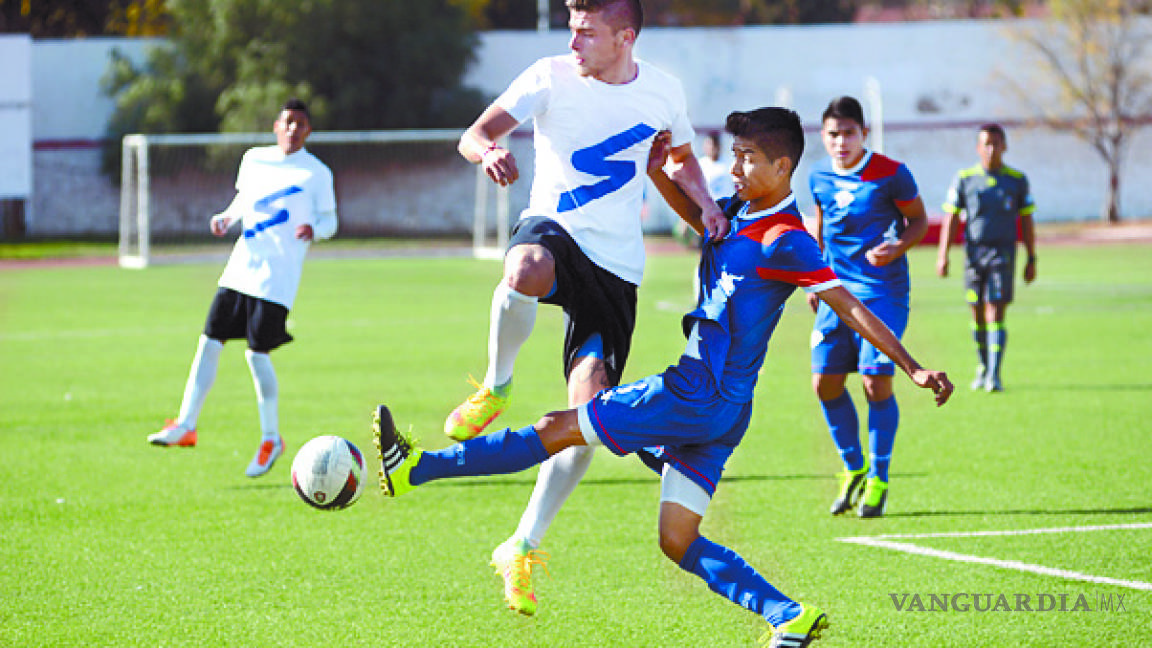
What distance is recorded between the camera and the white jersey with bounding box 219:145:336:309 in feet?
30.5

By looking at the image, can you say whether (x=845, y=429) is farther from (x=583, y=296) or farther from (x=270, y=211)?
(x=270, y=211)

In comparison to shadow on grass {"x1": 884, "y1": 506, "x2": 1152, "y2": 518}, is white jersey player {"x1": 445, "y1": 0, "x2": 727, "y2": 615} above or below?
above

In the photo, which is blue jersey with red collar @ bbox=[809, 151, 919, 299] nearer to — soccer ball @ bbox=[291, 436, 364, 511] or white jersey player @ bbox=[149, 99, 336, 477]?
white jersey player @ bbox=[149, 99, 336, 477]

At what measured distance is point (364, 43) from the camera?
45.4 metres

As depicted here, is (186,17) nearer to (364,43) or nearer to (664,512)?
(364,43)

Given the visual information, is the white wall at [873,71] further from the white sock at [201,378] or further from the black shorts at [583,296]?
the black shorts at [583,296]

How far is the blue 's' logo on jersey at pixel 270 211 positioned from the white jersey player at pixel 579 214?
363 cm

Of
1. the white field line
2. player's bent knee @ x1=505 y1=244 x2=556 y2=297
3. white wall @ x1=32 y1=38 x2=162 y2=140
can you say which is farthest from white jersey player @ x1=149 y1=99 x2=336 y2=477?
white wall @ x1=32 y1=38 x2=162 y2=140

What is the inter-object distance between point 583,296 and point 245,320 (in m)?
4.00

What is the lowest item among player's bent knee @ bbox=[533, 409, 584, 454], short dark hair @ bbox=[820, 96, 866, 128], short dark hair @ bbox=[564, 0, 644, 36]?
player's bent knee @ bbox=[533, 409, 584, 454]

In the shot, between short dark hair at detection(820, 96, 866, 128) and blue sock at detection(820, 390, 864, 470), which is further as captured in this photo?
blue sock at detection(820, 390, 864, 470)

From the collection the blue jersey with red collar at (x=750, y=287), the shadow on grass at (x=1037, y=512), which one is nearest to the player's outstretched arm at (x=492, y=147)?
the blue jersey with red collar at (x=750, y=287)

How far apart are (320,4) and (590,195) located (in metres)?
40.7

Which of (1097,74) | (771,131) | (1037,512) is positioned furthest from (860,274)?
(1097,74)
